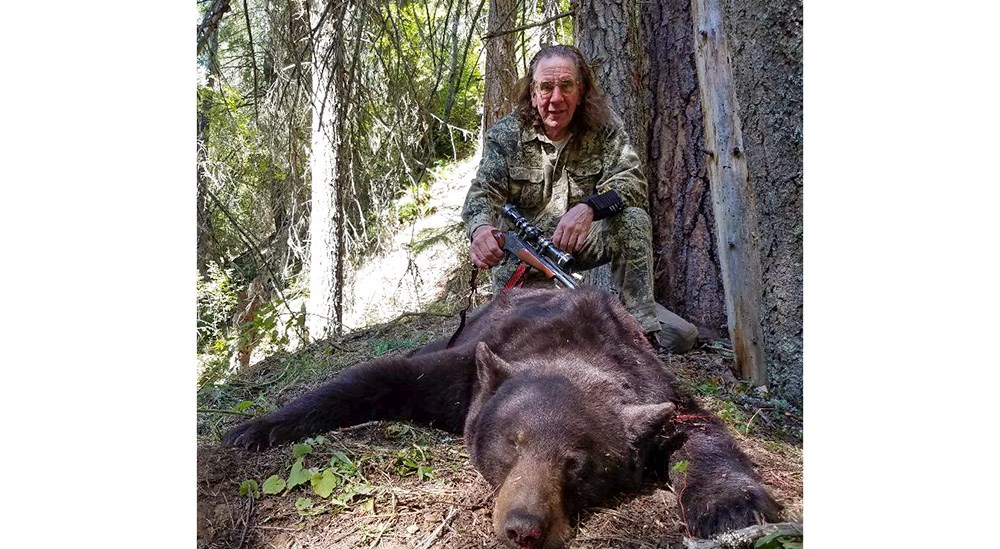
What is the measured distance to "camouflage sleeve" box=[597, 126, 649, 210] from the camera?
457 cm

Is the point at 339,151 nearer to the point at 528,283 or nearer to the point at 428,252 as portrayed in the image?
the point at 428,252

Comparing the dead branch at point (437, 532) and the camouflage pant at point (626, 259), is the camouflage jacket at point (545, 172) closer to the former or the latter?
the camouflage pant at point (626, 259)

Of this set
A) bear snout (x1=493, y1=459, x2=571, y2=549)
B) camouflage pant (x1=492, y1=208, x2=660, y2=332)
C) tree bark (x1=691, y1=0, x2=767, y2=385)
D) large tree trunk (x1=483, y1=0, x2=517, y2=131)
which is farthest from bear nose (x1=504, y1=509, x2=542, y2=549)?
large tree trunk (x1=483, y1=0, x2=517, y2=131)

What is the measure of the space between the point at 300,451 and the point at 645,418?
137 cm

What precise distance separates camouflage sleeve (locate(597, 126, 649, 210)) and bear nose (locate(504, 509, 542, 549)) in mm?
2370

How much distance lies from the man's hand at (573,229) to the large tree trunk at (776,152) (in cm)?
97

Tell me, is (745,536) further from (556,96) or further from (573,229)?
(556,96)

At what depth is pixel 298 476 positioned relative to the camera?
9.61ft

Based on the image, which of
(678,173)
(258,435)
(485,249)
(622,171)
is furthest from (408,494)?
(678,173)

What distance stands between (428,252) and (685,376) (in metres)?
1.63

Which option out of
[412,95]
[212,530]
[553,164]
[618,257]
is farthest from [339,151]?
[212,530]

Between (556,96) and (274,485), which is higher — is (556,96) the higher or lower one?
the higher one

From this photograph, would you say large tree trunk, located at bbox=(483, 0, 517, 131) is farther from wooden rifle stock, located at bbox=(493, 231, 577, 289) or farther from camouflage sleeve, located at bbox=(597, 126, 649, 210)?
wooden rifle stock, located at bbox=(493, 231, 577, 289)

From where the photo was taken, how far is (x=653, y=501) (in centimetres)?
293
